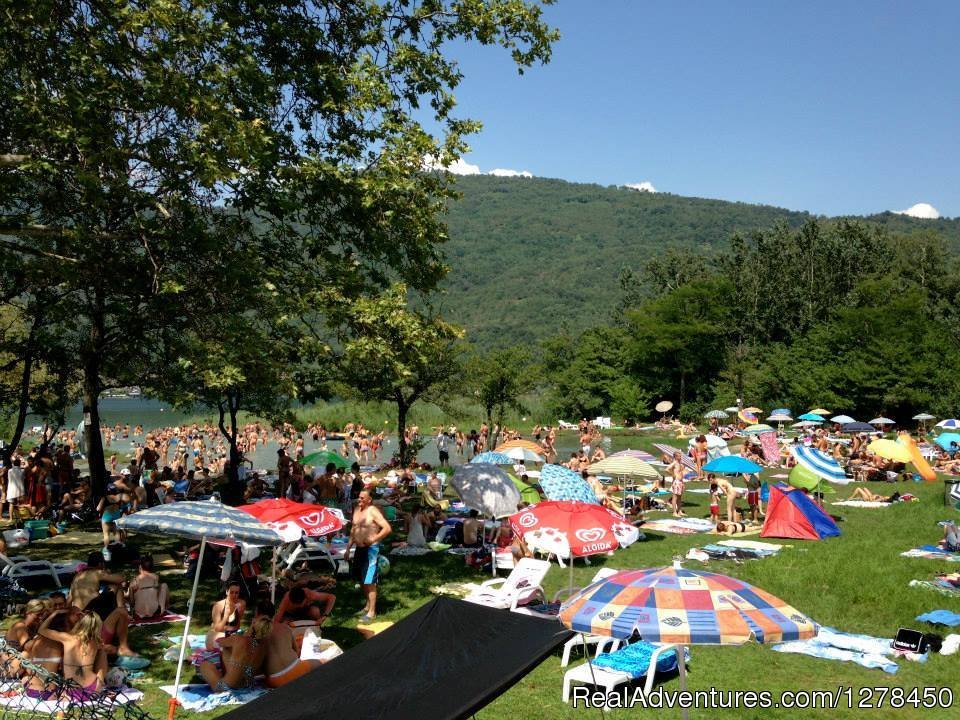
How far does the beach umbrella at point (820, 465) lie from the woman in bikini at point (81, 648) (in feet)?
50.4

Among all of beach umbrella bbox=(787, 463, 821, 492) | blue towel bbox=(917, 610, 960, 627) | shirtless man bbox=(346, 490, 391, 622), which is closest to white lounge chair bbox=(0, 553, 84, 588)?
shirtless man bbox=(346, 490, 391, 622)

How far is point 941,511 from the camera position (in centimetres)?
1684

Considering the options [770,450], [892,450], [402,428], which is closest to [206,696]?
[892,450]

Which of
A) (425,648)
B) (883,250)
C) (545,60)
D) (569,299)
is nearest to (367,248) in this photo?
(545,60)

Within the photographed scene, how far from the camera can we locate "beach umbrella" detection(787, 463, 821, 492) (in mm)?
17692

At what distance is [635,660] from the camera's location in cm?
764

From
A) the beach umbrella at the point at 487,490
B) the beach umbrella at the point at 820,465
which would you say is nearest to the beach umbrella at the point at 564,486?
the beach umbrella at the point at 487,490

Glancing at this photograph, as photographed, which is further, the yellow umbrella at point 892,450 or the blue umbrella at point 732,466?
the yellow umbrella at point 892,450

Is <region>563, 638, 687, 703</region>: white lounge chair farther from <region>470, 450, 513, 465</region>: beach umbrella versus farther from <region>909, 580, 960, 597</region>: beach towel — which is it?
<region>470, 450, 513, 465</region>: beach umbrella

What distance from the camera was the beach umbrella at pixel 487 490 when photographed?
1299 cm

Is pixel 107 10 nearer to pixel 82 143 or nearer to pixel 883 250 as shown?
pixel 82 143

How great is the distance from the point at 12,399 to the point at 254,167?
10181mm

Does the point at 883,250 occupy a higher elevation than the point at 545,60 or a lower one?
higher

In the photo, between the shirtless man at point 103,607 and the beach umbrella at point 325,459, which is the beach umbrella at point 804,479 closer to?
the beach umbrella at point 325,459
